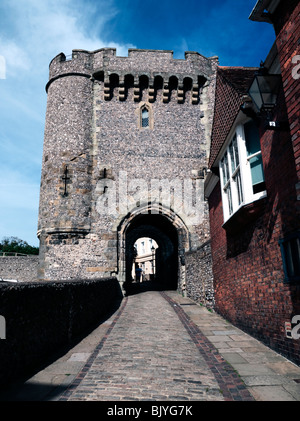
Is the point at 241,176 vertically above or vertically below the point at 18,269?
above

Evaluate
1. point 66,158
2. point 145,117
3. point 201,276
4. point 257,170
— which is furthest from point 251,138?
point 145,117

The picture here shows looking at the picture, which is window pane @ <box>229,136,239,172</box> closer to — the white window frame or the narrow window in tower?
the white window frame

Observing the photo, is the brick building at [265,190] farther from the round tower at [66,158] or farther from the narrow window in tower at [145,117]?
the round tower at [66,158]

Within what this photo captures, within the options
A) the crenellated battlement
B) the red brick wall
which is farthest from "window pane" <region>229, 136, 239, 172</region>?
the crenellated battlement

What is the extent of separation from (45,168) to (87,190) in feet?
8.28

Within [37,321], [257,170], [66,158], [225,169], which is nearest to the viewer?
[37,321]

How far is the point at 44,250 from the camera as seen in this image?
43.2 feet

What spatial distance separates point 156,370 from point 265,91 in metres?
4.86

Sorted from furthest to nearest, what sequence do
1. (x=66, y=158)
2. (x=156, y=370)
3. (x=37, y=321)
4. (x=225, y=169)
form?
(x=66, y=158) < (x=225, y=169) < (x=37, y=321) < (x=156, y=370)

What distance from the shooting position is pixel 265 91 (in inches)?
187

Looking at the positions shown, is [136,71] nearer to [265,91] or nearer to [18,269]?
[265,91]
